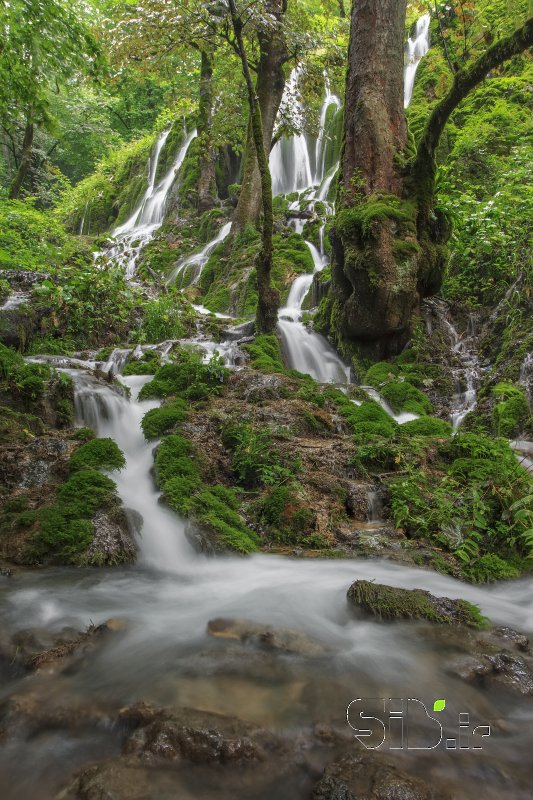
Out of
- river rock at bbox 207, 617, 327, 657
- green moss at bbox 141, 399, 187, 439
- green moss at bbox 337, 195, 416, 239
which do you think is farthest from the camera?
green moss at bbox 337, 195, 416, 239

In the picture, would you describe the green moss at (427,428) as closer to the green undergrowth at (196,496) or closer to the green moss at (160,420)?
the green undergrowth at (196,496)

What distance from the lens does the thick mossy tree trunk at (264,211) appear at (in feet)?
26.6

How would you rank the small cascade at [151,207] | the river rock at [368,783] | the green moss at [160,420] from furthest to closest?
the small cascade at [151,207], the green moss at [160,420], the river rock at [368,783]

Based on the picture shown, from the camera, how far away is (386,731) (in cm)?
214

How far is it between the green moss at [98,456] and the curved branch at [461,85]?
7.01 m

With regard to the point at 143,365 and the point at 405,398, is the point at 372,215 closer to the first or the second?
the point at 405,398

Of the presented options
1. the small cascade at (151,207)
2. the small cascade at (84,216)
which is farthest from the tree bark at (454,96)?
the small cascade at (84,216)

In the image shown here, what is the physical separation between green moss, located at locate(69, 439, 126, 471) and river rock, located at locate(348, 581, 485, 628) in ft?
8.62

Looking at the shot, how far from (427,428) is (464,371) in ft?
8.66

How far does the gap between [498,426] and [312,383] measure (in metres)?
2.50

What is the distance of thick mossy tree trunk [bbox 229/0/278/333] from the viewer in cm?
811

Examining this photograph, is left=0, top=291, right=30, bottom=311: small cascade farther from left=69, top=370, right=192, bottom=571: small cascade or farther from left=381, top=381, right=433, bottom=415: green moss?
left=381, top=381, right=433, bottom=415: green moss

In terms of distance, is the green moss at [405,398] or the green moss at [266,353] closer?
the green moss at [405,398]

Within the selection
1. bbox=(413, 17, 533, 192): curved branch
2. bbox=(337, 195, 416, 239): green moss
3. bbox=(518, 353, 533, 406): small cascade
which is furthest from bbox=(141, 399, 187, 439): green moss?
bbox=(413, 17, 533, 192): curved branch
